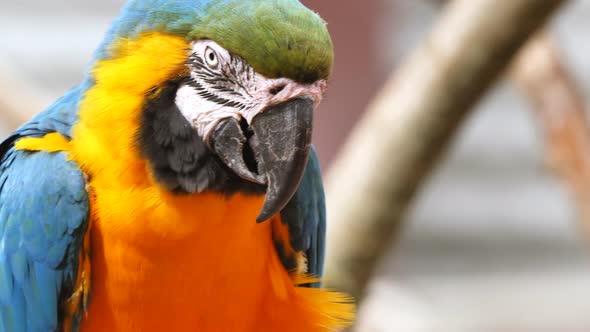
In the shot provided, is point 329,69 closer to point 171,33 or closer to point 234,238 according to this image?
point 171,33

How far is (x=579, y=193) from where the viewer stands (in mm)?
2822

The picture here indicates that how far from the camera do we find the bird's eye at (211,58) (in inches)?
59.1

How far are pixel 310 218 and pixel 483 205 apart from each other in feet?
11.2

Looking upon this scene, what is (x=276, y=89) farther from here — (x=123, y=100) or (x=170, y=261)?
(x=170, y=261)

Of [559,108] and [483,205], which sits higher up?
[483,205]

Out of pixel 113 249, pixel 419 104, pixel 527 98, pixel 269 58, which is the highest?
pixel 527 98

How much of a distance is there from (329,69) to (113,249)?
53 centimetres

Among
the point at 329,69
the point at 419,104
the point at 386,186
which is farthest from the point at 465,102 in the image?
the point at 329,69

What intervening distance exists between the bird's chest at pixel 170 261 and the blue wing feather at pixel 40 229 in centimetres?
5

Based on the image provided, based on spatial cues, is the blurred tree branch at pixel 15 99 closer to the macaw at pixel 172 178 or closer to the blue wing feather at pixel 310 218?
the macaw at pixel 172 178

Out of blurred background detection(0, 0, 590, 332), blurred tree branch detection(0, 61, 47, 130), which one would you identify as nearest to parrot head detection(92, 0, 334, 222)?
blurred tree branch detection(0, 61, 47, 130)

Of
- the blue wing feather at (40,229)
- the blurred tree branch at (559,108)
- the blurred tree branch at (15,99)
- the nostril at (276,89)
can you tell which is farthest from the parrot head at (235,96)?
the blurred tree branch at (559,108)

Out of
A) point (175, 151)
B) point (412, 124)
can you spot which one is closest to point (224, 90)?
point (175, 151)

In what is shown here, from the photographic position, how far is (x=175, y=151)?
1.57m
